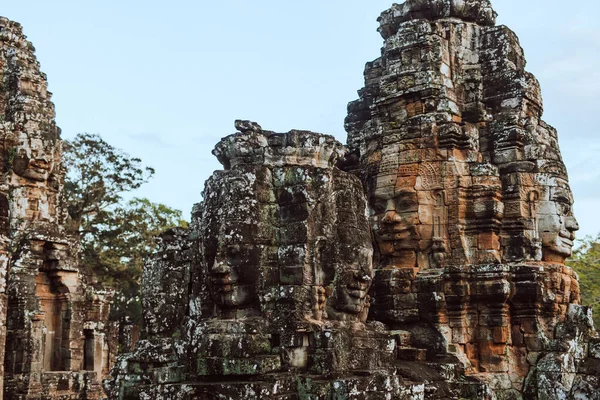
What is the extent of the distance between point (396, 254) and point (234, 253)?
4443 mm

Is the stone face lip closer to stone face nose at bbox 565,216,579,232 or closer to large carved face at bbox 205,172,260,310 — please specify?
stone face nose at bbox 565,216,579,232

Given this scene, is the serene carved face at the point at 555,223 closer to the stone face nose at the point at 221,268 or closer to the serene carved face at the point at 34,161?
the stone face nose at the point at 221,268

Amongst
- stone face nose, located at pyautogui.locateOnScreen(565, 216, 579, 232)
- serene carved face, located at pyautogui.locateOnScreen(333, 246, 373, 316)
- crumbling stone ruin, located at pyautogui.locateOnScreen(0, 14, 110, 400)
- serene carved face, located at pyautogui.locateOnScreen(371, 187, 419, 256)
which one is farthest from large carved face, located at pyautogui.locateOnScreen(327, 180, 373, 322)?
crumbling stone ruin, located at pyautogui.locateOnScreen(0, 14, 110, 400)

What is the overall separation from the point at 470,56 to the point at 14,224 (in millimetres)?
9312

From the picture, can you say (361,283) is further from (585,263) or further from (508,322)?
(585,263)

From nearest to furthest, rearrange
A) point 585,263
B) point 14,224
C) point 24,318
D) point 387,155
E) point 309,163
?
point 309,163, point 387,155, point 24,318, point 14,224, point 585,263

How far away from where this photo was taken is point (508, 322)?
12.4 metres

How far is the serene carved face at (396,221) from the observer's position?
1274 centimetres

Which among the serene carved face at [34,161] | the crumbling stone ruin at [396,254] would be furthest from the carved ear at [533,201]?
the serene carved face at [34,161]

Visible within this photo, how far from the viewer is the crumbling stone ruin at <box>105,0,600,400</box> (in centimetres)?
880

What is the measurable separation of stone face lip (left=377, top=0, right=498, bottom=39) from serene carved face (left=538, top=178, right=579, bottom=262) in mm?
3125

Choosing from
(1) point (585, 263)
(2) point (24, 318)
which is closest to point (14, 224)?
(2) point (24, 318)

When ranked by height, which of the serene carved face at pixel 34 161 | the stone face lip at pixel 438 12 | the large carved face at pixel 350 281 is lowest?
the large carved face at pixel 350 281

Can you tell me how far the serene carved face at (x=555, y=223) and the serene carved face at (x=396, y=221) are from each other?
195cm
